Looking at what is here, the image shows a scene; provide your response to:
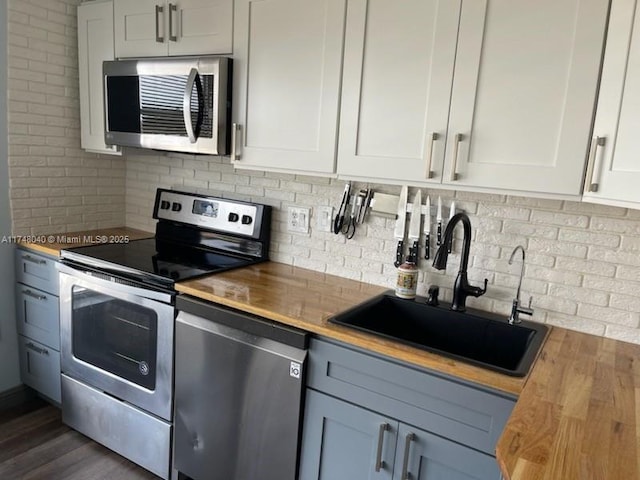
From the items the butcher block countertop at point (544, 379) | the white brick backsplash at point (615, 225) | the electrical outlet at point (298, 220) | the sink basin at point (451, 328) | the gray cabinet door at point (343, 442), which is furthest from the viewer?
the electrical outlet at point (298, 220)

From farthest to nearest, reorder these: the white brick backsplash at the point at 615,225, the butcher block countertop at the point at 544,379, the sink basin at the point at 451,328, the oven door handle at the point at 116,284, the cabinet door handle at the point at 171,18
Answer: the cabinet door handle at the point at 171,18 < the oven door handle at the point at 116,284 < the sink basin at the point at 451,328 < the white brick backsplash at the point at 615,225 < the butcher block countertop at the point at 544,379

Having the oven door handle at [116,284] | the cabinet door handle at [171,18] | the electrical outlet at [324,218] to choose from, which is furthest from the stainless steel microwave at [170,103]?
the oven door handle at [116,284]

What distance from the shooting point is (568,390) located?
49.1 inches

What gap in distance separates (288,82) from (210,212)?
0.90 metres

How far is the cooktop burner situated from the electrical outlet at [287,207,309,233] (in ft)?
0.39

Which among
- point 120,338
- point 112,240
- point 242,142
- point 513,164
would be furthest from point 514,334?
point 112,240

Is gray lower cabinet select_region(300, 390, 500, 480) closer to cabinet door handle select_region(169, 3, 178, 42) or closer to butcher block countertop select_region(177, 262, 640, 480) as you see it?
butcher block countertop select_region(177, 262, 640, 480)

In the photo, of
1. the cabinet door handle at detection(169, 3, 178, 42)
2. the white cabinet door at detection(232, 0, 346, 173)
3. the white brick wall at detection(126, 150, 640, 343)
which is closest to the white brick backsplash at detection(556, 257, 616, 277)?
the white brick wall at detection(126, 150, 640, 343)

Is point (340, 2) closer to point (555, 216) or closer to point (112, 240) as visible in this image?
point (555, 216)

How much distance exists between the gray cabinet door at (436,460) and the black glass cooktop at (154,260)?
1.06m

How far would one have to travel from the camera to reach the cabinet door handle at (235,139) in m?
2.05

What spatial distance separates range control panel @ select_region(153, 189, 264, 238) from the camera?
238 cm

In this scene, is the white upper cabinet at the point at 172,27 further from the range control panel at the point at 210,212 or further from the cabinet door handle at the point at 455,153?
the cabinet door handle at the point at 455,153

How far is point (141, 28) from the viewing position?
227 cm
